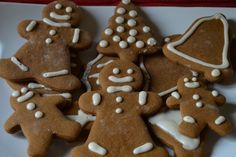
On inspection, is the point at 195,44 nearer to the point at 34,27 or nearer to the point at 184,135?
the point at 184,135

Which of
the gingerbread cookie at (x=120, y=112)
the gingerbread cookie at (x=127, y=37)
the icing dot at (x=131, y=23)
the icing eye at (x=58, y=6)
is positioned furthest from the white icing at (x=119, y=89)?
the icing eye at (x=58, y=6)

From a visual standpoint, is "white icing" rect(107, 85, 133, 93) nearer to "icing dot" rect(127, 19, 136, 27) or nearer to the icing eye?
"icing dot" rect(127, 19, 136, 27)

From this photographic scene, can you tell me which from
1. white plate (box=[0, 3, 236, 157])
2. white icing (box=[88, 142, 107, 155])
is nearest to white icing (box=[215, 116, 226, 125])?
white plate (box=[0, 3, 236, 157])

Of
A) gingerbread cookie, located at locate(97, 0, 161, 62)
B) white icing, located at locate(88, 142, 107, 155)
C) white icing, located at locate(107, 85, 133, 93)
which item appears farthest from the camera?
gingerbread cookie, located at locate(97, 0, 161, 62)

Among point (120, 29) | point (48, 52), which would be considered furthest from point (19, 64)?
point (120, 29)

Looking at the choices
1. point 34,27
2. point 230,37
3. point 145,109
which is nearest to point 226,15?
point 230,37

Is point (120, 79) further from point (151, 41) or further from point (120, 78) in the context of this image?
point (151, 41)

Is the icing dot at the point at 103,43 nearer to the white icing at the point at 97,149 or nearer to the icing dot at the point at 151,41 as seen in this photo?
the icing dot at the point at 151,41
